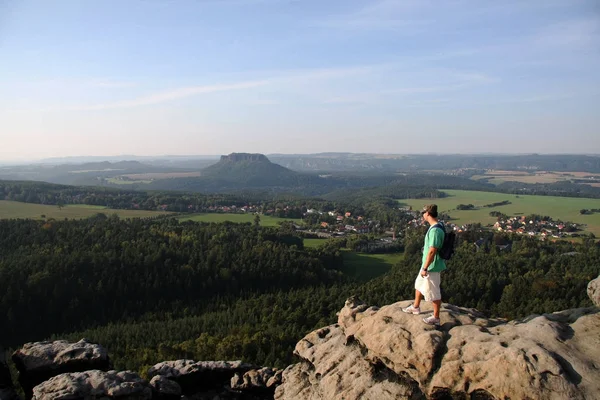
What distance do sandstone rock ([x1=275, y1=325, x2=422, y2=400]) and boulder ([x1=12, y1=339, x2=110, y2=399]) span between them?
23.2 ft

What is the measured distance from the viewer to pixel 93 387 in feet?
46.2

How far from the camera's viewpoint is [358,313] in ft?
52.8

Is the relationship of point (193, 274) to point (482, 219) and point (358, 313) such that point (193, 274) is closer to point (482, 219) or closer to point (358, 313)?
point (358, 313)

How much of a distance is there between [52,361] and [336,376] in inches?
419

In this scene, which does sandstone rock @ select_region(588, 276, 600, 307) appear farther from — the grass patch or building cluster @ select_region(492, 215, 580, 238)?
building cluster @ select_region(492, 215, 580, 238)

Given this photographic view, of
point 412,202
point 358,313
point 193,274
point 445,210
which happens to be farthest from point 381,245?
point 412,202

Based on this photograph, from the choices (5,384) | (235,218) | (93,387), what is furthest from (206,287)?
(235,218)

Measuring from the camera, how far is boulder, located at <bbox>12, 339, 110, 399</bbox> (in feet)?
52.1

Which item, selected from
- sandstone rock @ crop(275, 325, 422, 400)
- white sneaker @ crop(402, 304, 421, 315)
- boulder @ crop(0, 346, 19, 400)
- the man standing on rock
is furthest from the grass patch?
the man standing on rock

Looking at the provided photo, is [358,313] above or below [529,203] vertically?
above

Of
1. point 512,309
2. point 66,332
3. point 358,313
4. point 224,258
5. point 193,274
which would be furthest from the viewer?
point 224,258

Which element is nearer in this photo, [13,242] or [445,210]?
[13,242]

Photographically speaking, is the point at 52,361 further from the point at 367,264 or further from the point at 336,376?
the point at 367,264

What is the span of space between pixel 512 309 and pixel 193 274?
123 ft
